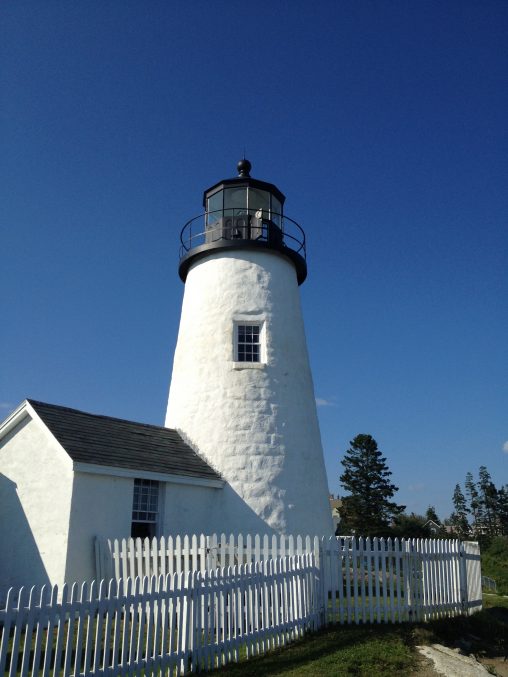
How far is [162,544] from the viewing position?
10.7m

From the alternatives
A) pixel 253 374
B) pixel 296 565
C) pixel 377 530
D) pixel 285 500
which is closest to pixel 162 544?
pixel 296 565

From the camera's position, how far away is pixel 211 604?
8227 millimetres

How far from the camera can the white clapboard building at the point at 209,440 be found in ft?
39.0

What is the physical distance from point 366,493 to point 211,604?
1408 inches

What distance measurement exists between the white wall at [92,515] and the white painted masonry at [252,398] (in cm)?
265

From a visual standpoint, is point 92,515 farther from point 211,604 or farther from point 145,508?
point 211,604

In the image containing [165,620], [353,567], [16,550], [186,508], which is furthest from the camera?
[186,508]

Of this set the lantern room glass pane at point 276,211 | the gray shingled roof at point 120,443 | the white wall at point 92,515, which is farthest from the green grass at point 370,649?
the lantern room glass pane at point 276,211

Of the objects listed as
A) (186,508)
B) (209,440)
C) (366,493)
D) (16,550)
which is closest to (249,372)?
(209,440)

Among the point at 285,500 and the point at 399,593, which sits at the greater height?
the point at 285,500

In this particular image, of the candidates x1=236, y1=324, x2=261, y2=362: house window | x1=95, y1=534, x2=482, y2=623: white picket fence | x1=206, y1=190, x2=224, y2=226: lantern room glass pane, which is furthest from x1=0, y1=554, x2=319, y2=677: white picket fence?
x1=206, y1=190, x2=224, y2=226: lantern room glass pane

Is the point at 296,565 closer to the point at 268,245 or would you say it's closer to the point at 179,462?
the point at 179,462

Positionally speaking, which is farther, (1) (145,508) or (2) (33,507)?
(1) (145,508)

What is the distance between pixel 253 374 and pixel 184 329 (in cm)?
278
